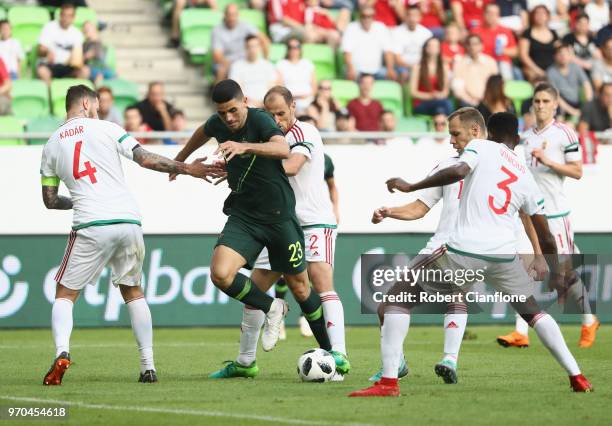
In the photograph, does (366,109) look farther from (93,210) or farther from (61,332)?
(61,332)

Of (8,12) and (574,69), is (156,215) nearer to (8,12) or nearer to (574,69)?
(8,12)

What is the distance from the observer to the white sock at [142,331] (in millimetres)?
10320

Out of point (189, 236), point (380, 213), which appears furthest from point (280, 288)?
point (380, 213)

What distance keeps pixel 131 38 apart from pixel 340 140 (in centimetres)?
519

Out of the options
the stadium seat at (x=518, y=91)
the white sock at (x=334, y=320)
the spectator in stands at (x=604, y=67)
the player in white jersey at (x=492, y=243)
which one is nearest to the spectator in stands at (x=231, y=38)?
the stadium seat at (x=518, y=91)

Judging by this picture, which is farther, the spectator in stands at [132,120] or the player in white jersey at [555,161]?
the spectator in stands at [132,120]

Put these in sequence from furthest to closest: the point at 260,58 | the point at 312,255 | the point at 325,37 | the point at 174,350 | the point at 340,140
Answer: the point at 325,37 → the point at 260,58 → the point at 340,140 → the point at 174,350 → the point at 312,255

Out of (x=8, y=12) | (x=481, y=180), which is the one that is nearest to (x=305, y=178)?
(x=481, y=180)

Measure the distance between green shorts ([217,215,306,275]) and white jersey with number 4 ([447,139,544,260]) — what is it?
1490mm

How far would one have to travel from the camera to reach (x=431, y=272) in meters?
9.36

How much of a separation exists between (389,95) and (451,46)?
1549 millimetres

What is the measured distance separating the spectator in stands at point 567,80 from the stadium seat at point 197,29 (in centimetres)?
530

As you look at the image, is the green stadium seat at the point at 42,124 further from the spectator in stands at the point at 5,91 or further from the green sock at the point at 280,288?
the green sock at the point at 280,288

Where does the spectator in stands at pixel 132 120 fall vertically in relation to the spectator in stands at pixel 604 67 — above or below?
below
